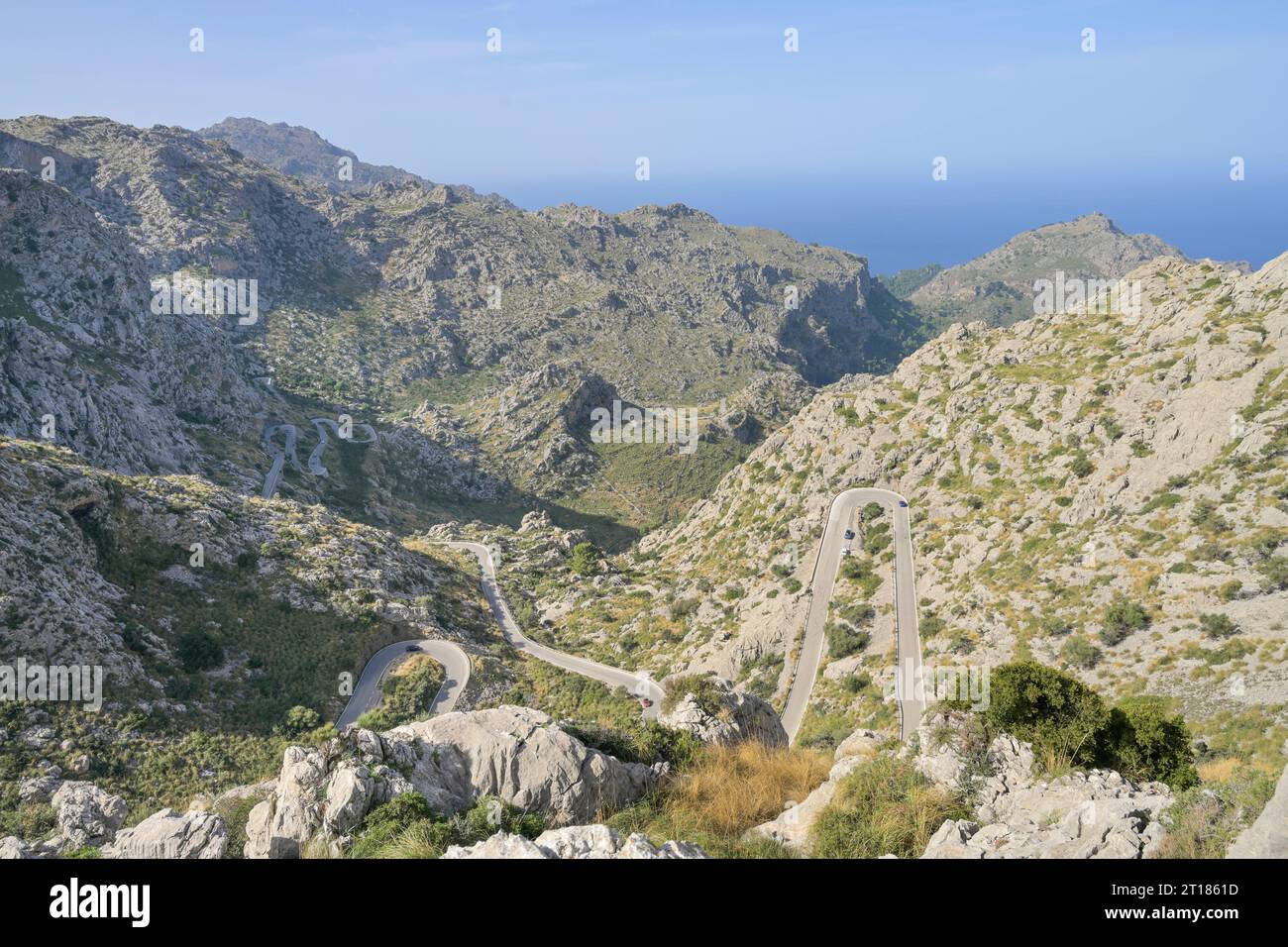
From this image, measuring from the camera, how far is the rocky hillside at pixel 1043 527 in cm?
3759

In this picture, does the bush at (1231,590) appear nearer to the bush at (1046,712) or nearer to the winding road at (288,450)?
the bush at (1046,712)

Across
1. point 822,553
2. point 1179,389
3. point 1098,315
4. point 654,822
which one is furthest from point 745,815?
point 1098,315

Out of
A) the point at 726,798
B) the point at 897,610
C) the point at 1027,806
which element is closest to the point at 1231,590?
the point at 897,610

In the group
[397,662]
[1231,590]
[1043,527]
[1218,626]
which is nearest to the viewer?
[1218,626]

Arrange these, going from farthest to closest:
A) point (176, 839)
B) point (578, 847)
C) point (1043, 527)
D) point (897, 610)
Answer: point (897, 610) < point (1043, 527) < point (176, 839) < point (578, 847)

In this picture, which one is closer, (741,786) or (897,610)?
(741,786)

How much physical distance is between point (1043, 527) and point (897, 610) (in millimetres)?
12954

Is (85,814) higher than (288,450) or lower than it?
lower

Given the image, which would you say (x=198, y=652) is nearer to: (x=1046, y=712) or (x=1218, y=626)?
(x=1046, y=712)

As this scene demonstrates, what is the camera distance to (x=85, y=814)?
79.3ft

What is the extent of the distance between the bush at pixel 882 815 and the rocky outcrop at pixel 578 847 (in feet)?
12.3

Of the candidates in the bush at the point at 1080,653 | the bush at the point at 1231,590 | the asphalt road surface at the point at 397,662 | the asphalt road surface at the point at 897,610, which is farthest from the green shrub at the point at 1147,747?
the asphalt road surface at the point at 397,662

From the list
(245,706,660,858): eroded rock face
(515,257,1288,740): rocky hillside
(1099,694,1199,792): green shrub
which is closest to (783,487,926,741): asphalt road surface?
(515,257,1288,740): rocky hillside
